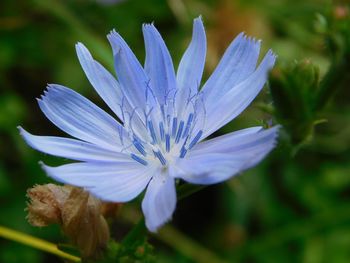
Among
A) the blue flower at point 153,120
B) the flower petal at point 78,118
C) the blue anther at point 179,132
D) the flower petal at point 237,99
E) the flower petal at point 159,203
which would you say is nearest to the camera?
the flower petal at point 159,203

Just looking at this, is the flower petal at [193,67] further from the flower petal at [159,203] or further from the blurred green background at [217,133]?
the blurred green background at [217,133]

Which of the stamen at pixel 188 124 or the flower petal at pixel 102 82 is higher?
the flower petal at pixel 102 82

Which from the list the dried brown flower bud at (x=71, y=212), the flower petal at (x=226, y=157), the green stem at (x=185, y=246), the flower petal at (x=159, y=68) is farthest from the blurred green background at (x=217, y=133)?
the flower petal at (x=226, y=157)

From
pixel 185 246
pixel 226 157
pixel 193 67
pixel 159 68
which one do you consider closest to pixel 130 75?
pixel 159 68

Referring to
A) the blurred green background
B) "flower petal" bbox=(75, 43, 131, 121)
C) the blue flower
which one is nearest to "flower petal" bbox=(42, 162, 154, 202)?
the blue flower

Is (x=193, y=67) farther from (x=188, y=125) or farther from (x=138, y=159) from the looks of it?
(x=138, y=159)

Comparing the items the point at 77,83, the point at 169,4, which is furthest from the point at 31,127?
the point at 169,4
